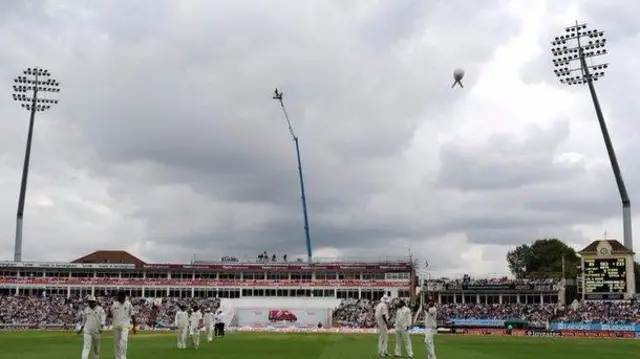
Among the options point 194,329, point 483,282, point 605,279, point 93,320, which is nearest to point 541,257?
point 483,282

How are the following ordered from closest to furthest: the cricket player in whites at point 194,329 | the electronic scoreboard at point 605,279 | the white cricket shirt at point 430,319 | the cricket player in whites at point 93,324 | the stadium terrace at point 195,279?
the cricket player in whites at point 93,324, the white cricket shirt at point 430,319, the cricket player in whites at point 194,329, the electronic scoreboard at point 605,279, the stadium terrace at point 195,279

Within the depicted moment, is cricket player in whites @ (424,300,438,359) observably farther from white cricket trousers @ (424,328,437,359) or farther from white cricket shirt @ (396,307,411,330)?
white cricket shirt @ (396,307,411,330)

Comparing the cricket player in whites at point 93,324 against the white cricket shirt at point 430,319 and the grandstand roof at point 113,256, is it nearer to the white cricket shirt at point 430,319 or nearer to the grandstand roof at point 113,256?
the white cricket shirt at point 430,319

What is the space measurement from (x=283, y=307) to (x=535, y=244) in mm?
67530

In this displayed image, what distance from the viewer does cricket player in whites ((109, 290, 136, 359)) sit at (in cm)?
1969

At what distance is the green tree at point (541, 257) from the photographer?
12304 cm

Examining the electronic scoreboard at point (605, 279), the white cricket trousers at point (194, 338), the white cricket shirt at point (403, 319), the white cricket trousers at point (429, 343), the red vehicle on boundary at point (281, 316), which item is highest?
the electronic scoreboard at point (605, 279)

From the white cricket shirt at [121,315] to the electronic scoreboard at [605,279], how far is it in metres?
57.6

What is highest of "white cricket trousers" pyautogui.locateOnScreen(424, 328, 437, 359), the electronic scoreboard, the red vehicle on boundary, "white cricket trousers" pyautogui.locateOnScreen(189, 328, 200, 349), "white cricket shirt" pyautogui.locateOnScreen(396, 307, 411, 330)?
the electronic scoreboard

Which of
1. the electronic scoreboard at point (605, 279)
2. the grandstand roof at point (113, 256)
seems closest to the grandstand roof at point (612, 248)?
the electronic scoreboard at point (605, 279)

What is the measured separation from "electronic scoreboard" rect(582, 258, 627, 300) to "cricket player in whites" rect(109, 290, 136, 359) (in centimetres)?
5766

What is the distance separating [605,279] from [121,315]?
58619 mm

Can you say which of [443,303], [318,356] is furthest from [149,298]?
[318,356]

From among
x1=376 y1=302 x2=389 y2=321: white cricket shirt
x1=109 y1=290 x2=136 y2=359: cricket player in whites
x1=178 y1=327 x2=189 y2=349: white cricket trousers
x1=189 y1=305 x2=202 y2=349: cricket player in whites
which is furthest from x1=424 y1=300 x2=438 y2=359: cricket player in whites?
x1=178 y1=327 x2=189 y2=349: white cricket trousers
